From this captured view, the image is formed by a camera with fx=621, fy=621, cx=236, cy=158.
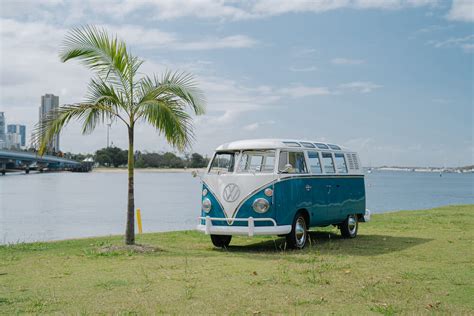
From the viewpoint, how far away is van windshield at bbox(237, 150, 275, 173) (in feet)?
45.8

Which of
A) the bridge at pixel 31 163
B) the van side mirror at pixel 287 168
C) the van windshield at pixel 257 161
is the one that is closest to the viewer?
the van side mirror at pixel 287 168

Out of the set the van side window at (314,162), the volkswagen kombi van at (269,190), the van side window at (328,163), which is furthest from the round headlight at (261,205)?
the van side window at (328,163)

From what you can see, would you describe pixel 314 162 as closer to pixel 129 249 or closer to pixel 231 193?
pixel 231 193

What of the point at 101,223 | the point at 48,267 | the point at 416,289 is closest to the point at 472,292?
the point at 416,289

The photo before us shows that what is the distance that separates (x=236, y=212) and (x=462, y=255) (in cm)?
477

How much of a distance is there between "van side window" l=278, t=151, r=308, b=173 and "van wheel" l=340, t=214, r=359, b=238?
121 inches

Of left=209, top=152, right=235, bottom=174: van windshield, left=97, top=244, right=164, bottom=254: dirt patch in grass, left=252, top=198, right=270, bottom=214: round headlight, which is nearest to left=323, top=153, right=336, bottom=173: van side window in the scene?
left=209, top=152, right=235, bottom=174: van windshield

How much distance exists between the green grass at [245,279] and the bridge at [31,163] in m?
85.1

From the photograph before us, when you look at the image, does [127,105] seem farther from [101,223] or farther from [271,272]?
[101,223]

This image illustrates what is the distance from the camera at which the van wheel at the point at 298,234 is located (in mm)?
13812

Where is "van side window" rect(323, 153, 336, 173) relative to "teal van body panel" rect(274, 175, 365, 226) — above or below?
above

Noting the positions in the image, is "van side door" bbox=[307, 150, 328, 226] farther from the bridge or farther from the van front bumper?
the bridge

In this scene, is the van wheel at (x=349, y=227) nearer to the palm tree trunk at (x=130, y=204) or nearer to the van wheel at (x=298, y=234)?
the van wheel at (x=298, y=234)

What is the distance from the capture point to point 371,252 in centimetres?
1346
